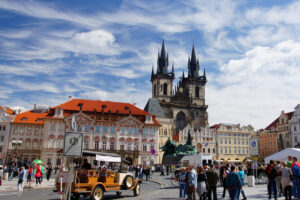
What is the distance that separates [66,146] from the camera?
27.8ft

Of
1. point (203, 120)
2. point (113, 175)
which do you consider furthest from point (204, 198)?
point (203, 120)

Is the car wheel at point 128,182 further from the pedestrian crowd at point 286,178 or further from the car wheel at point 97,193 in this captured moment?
the pedestrian crowd at point 286,178

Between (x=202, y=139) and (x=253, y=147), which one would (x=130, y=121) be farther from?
(x=253, y=147)

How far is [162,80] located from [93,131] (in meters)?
42.9

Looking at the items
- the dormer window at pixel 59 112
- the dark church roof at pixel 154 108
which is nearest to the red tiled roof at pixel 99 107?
the dormer window at pixel 59 112

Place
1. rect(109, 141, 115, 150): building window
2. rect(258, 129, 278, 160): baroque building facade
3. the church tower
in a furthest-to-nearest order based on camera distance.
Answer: the church tower
rect(258, 129, 278, 160): baroque building facade
rect(109, 141, 115, 150): building window

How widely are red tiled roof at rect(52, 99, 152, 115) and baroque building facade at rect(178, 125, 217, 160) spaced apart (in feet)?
65.1

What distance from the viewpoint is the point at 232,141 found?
75438 millimetres

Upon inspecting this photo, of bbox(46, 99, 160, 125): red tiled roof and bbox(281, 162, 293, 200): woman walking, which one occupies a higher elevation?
bbox(46, 99, 160, 125): red tiled roof

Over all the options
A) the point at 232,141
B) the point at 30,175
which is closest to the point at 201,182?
the point at 30,175

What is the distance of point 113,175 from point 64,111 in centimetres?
3840

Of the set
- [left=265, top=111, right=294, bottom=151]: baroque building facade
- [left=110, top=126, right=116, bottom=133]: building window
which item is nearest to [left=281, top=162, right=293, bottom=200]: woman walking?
[left=110, top=126, right=116, bottom=133]: building window

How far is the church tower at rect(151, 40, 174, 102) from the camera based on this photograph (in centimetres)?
8612

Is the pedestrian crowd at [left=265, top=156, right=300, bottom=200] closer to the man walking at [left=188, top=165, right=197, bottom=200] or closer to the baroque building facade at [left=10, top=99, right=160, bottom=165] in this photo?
the man walking at [left=188, top=165, right=197, bottom=200]
